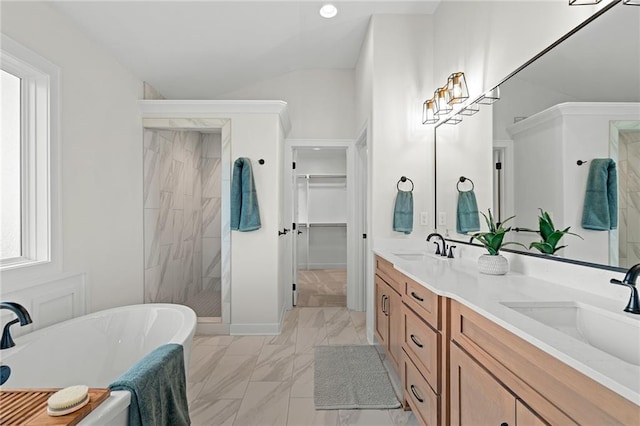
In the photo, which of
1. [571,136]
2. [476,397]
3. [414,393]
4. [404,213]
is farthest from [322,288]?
[571,136]

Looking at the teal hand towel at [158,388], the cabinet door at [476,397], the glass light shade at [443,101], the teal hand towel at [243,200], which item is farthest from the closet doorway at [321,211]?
the cabinet door at [476,397]

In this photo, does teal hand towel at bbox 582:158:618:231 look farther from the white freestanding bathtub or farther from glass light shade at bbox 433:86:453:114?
the white freestanding bathtub

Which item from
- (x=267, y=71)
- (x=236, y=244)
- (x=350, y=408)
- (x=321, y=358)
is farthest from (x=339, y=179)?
(x=350, y=408)

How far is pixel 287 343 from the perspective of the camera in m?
3.04

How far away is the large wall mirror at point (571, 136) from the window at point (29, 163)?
276 centimetres

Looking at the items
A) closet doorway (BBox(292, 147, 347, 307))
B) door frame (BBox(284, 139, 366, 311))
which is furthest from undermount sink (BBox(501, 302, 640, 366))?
closet doorway (BBox(292, 147, 347, 307))

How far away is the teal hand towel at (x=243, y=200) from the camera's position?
3129 millimetres

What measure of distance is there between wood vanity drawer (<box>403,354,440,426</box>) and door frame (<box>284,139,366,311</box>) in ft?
6.63

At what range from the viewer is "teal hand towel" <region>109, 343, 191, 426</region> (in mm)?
1155

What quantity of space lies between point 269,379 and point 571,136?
2.36 meters

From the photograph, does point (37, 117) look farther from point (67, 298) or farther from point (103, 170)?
point (67, 298)

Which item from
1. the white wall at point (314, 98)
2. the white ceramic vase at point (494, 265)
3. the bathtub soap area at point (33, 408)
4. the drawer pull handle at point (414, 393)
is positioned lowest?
the drawer pull handle at point (414, 393)

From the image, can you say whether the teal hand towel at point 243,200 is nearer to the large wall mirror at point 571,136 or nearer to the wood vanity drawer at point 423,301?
the wood vanity drawer at point 423,301

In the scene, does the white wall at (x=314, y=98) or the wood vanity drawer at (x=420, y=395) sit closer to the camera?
the wood vanity drawer at (x=420, y=395)
